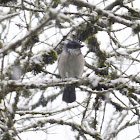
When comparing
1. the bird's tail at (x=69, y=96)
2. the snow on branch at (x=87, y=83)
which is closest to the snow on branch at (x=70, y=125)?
the snow on branch at (x=87, y=83)

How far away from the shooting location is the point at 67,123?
439 centimetres

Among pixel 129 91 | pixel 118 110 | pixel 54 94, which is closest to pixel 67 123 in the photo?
pixel 118 110

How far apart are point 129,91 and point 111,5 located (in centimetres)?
176

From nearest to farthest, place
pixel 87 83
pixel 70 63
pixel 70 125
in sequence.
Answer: pixel 87 83 < pixel 70 125 < pixel 70 63

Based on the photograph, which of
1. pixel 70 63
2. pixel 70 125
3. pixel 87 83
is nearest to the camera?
pixel 87 83

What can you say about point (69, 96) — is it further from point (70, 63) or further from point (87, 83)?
point (87, 83)

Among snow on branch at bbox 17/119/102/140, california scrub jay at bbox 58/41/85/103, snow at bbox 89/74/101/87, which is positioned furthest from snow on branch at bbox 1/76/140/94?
california scrub jay at bbox 58/41/85/103

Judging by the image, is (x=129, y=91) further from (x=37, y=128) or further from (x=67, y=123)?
(x=37, y=128)

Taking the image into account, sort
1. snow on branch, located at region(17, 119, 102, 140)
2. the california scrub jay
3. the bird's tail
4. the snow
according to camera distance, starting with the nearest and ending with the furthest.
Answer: the snow, snow on branch, located at region(17, 119, 102, 140), the california scrub jay, the bird's tail

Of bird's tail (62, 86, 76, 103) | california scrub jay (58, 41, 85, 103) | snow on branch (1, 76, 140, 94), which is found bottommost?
bird's tail (62, 86, 76, 103)

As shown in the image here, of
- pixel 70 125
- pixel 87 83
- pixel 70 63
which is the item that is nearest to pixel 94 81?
pixel 87 83

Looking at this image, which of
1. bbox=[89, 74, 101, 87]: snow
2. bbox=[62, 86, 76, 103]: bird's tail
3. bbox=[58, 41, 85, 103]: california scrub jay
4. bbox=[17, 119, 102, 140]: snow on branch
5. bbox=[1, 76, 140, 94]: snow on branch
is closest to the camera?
bbox=[1, 76, 140, 94]: snow on branch

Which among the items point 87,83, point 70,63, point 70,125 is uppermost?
point 70,63

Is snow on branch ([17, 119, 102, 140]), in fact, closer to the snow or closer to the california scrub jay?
the snow
